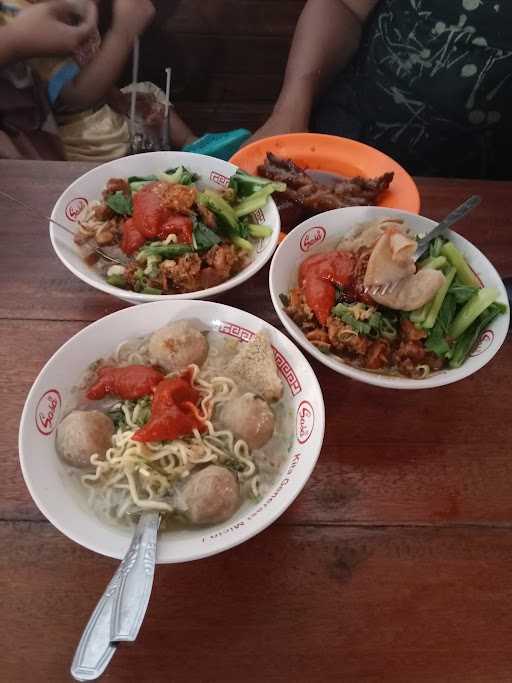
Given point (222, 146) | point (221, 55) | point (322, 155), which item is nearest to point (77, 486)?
point (322, 155)

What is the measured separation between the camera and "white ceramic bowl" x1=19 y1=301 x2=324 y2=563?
104 cm

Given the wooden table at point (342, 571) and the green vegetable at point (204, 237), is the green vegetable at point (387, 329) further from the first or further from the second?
the green vegetable at point (204, 237)

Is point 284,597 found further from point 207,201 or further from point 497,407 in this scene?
point 207,201

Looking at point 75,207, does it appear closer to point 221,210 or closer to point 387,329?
point 221,210

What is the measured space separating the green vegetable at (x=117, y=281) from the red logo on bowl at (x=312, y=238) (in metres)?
0.55

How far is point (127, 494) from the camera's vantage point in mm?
1178

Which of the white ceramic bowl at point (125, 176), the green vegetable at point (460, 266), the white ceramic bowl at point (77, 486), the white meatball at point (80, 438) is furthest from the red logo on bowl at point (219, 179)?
the white meatball at point (80, 438)

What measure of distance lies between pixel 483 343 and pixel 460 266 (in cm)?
26

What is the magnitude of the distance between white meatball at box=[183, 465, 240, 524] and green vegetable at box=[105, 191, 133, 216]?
0.98 m

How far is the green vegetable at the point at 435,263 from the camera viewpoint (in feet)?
5.02

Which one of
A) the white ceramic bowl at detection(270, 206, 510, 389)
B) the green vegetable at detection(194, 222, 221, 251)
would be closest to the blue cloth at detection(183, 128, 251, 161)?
the green vegetable at detection(194, 222, 221, 251)

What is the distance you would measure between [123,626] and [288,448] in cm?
52

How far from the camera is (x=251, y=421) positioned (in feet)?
4.05

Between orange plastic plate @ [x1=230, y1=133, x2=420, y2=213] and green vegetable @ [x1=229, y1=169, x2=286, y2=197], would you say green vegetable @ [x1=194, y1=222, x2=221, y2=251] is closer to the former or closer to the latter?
green vegetable @ [x1=229, y1=169, x2=286, y2=197]
